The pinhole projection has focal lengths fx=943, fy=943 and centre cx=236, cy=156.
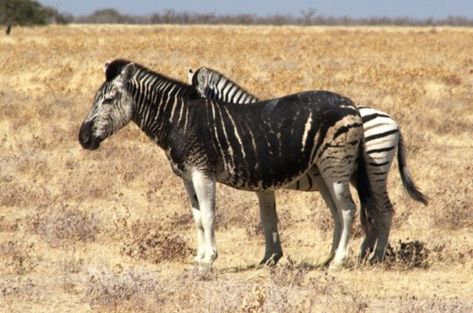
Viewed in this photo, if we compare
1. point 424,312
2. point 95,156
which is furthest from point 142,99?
point 95,156

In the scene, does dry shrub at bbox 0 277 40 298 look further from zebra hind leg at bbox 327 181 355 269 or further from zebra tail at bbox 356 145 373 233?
zebra tail at bbox 356 145 373 233

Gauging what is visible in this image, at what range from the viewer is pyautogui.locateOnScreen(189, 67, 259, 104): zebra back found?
28.2 ft

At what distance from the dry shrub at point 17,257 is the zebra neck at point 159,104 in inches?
61.6

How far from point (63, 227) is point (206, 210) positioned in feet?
7.18

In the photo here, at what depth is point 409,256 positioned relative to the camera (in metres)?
8.62

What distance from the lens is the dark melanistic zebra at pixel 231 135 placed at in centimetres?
810

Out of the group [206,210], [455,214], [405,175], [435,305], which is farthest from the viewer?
[455,214]

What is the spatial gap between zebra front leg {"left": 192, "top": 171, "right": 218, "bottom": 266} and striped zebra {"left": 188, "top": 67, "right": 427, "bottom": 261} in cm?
86

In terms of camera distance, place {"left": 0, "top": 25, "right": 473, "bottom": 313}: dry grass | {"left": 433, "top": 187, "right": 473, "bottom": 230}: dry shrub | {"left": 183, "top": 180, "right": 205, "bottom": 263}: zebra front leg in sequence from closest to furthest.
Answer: {"left": 0, "top": 25, "right": 473, "bottom": 313}: dry grass, {"left": 183, "top": 180, "right": 205, "bottom": 263}: zebra front leg, {"left": 433, "top": 187, "right": 473, "bottom": 230}: dry shrub

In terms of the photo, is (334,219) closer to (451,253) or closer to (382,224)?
(382,224)

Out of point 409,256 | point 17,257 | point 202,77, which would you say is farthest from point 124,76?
point 409,256

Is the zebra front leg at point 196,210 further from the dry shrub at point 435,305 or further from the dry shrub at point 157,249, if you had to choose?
the dry shrub at point 435,305

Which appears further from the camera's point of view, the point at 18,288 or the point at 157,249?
the point at 157,249

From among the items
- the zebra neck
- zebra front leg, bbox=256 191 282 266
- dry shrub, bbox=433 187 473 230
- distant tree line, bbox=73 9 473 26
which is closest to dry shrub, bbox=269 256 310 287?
zebra front leg, bbox=256 191 282 266
